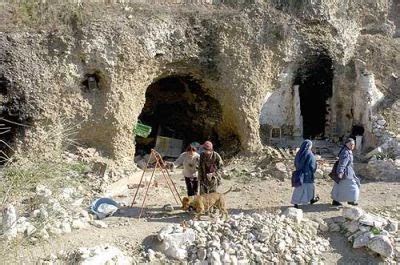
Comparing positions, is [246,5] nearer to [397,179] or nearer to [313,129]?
[313,129]

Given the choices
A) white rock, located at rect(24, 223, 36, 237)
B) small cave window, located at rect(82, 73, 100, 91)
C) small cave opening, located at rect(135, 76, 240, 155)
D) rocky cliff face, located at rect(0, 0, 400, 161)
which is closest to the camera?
white rock, located at rect(24, 223, 36, 237)

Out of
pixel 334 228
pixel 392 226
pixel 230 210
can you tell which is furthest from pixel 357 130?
pixel 230 210

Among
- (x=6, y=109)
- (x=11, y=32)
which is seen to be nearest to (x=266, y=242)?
(x=6, y=109)

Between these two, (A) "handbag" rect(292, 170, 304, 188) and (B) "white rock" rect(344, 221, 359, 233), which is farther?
(A) "handbag" rect(292, 170, 304, 188)

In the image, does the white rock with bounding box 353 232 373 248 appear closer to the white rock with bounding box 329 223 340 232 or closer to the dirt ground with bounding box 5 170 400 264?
the dirt ground with bounding box 5 170 400 264

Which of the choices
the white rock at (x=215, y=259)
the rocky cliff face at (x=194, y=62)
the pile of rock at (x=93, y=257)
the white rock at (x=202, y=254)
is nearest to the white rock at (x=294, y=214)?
the white rock at (x=215, y=259)

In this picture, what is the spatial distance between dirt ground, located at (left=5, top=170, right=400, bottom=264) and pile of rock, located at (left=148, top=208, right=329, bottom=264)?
333 mm

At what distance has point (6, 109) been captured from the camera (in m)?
11.5

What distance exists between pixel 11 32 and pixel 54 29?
862 mm

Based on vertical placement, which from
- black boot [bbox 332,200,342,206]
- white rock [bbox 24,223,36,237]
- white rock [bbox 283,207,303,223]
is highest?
black boot [bbox 332,200,342,206]

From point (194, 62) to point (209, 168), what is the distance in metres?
4.20

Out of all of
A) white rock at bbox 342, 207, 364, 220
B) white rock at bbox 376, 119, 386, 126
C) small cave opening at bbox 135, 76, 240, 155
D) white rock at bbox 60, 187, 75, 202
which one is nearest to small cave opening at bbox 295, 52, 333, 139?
white rock at bbox 376, 119, 386, 126

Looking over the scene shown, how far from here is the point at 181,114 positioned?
50.6 feet

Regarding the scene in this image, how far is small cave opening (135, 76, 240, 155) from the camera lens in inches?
574
